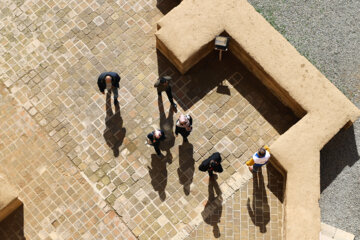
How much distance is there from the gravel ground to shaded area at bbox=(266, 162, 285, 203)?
5.00ft

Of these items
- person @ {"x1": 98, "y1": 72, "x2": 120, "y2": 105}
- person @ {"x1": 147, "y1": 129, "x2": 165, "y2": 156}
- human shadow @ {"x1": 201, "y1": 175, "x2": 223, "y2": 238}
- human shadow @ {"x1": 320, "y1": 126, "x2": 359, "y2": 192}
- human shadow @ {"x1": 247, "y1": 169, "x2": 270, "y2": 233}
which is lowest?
human shadow @ {"x1": 320, "y1": 126, "x2": 359, "y2": 192}

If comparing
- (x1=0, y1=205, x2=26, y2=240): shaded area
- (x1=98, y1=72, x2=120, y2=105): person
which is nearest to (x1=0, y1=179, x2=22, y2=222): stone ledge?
(x1=0, y1=205, x2=26, y2=240): shaded area

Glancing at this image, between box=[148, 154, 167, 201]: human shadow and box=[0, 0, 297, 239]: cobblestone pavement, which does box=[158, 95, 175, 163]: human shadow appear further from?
box=[148, 154, 167, 201]: human shadow

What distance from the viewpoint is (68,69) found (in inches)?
563

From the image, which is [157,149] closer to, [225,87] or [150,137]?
[150,137]

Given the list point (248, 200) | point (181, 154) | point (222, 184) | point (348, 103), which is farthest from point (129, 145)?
point (348, 103)

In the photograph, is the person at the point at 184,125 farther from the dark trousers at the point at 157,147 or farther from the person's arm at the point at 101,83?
the person's arm at the point at 101,83

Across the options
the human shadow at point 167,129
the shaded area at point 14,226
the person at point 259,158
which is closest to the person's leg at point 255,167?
the person at point 259,158

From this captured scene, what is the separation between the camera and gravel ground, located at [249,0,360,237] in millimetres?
13547

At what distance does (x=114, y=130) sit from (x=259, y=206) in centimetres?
508

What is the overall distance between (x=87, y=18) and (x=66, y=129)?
3.96m

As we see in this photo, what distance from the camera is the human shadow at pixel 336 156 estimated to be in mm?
13672

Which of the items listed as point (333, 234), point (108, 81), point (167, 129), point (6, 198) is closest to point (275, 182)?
point (333, 234)

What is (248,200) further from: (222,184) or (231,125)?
(231,125)
